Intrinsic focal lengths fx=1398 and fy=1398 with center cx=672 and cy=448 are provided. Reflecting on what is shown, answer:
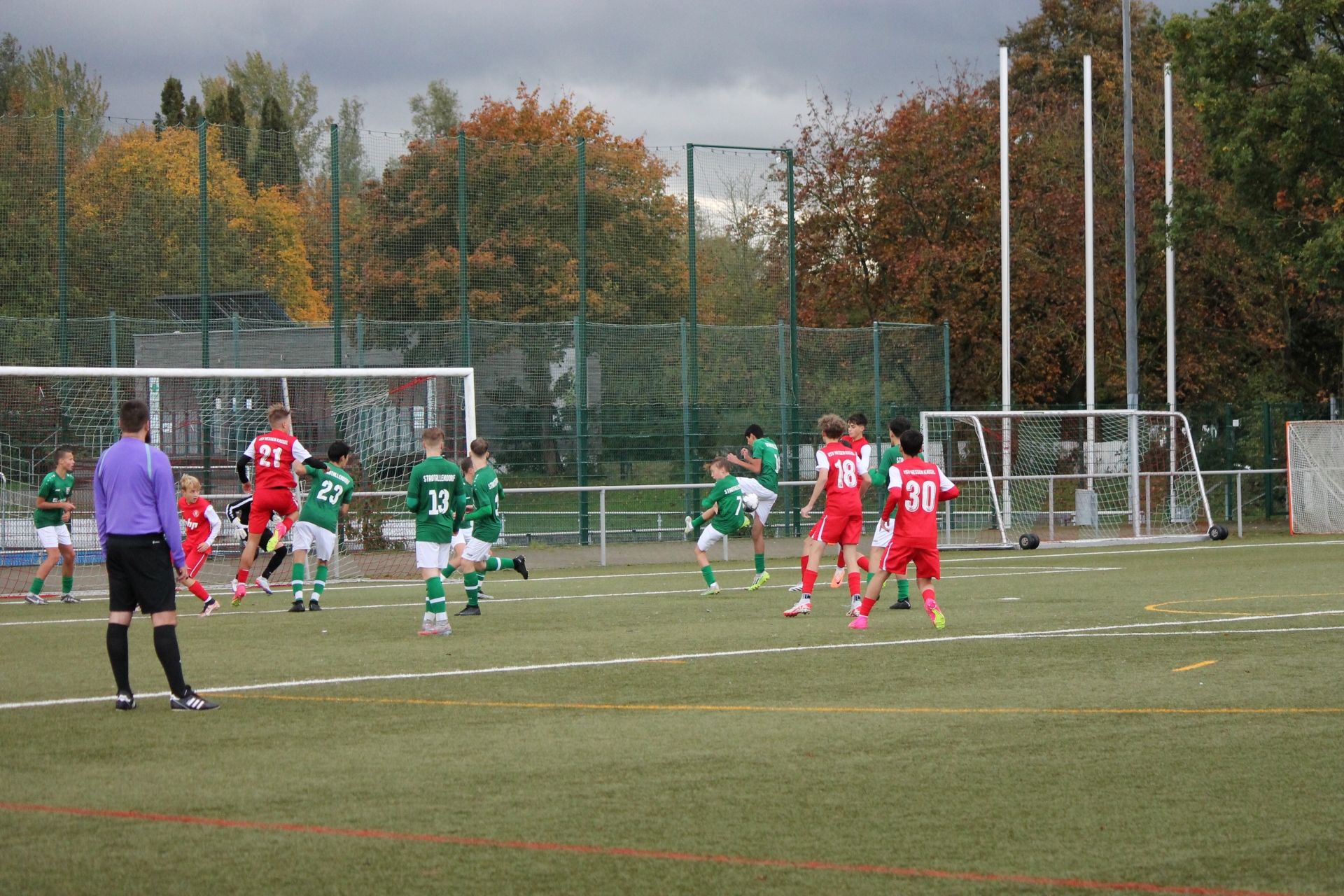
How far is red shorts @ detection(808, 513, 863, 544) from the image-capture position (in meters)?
14.4

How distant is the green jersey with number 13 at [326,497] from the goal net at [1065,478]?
12.2m

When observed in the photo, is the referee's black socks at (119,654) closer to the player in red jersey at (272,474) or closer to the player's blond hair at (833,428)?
the player in red jersey at (272,474)

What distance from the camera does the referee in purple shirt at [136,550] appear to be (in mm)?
8359

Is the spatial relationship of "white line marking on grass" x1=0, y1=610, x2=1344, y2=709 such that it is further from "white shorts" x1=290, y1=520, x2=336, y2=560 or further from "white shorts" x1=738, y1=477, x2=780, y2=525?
"white shorts" x1=738, y1=477, x2=780, y2=525

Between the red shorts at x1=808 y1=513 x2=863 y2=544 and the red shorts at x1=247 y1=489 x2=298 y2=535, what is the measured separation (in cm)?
586

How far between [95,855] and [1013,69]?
49.3 m

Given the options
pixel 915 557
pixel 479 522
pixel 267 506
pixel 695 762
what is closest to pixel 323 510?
pixel 267 506

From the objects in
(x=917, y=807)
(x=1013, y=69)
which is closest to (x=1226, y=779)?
(x=917, y=807)

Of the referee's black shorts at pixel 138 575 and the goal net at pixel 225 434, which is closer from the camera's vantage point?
the referee's black shorts at pixel 138 575

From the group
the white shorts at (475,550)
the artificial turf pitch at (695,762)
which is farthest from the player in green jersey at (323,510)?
the artificial turf pitch at (695,762)

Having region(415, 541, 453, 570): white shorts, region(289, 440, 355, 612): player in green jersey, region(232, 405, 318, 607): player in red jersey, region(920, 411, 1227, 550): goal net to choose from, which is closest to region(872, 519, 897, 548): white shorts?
region(415, 541, 453, 570): white shorts

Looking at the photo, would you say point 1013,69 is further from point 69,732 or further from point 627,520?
point 69,732

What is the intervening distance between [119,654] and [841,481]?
790 centimetres

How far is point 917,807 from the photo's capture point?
585 cm
